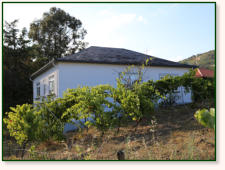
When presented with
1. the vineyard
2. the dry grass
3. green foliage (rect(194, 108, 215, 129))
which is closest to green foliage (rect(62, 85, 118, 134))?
the vineyard

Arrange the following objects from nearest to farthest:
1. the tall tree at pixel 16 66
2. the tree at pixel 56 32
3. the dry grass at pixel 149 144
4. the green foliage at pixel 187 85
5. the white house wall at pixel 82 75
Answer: the dry grass at pixel 149 144 < the green foliage at pixel 187 85 < the white house wall at pixel 82 75 < the tall tree at pixel 16 66 < the tree at pixel 56 32

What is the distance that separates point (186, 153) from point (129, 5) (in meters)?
3.45

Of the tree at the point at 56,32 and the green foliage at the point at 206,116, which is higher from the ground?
the tree at the point at 56,32

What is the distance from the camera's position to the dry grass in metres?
4.51

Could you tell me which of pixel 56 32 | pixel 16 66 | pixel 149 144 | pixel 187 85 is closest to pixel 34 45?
pixel 56 32

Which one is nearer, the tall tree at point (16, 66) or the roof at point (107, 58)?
the roof at point (107, 58)

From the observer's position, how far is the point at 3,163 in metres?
4.66

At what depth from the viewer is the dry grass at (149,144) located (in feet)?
14.8

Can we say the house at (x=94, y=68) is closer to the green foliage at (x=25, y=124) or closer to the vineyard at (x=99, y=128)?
the vineyard at (x=99, y=128)

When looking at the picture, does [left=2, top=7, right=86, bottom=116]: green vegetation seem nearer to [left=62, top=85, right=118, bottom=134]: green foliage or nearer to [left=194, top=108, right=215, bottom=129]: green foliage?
[left=62, top=85, right=118, bottom=134]: green foliage

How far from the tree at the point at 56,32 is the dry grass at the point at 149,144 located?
17.5 meters

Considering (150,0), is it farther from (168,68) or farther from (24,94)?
(24,94)

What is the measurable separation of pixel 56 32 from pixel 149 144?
66.3ft

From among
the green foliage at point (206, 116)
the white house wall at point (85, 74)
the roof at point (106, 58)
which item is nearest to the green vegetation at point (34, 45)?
the roof at point (106, 58)
